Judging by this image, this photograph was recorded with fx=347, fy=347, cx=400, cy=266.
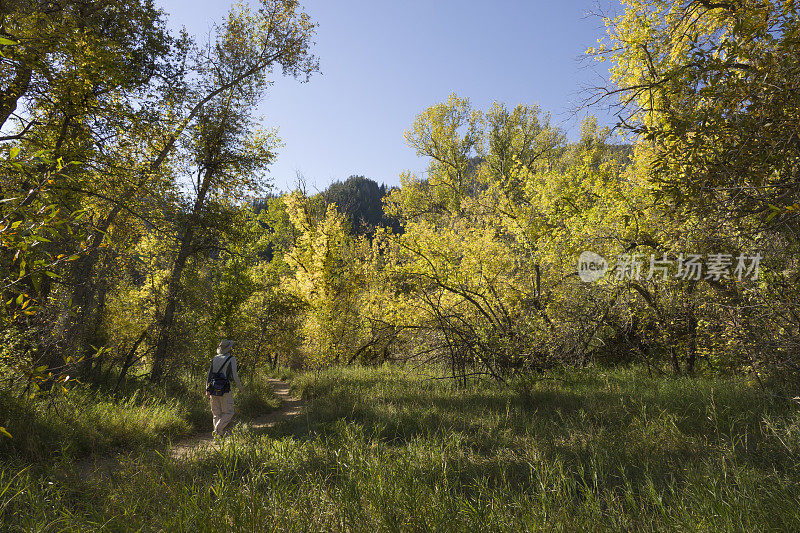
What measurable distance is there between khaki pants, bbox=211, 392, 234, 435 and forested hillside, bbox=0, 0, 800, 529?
1053 millimetres

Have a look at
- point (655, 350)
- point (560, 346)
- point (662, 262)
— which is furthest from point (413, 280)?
point (655, 350)

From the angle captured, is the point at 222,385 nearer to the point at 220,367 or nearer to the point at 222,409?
the point at 220,367

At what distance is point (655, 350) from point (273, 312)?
1502 centimetres

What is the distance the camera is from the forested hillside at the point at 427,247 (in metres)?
3.12

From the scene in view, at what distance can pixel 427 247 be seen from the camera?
873cm

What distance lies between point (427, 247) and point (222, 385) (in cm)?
530

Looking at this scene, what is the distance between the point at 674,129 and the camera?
10.9 feet

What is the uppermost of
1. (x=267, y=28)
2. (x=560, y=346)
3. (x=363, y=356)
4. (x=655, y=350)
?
(x=267, y=28)

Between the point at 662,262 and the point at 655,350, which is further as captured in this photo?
the point at 655,350

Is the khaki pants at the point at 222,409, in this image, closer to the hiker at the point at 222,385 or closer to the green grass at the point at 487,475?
the hiker at the point at 222,385

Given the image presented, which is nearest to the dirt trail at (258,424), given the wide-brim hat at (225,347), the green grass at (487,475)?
the green grass at (487,475)

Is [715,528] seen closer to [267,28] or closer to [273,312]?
[267,28]

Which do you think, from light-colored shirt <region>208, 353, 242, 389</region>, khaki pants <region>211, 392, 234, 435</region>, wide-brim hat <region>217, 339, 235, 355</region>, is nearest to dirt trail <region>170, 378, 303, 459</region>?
khaki pants <region>211, 392, 234, 435</region>

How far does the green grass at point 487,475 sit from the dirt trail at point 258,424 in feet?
1.70
